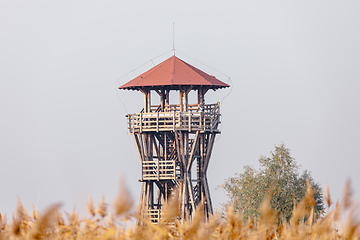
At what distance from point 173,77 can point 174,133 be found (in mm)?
2724

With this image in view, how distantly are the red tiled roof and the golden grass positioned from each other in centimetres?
2912

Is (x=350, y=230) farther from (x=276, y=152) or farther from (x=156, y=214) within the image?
(x=276, y=152)

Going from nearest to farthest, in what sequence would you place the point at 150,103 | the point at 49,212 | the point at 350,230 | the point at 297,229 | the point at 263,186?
the point at 49,212
the point at 350,230
the point at 297,229
the point at 150,103
the point at 263,186

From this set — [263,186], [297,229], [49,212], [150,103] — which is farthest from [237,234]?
[263,186]

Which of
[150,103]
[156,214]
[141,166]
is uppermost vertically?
[150,103]

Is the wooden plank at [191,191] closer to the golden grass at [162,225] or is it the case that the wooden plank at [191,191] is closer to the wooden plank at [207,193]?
the wooden plank at [207,193]

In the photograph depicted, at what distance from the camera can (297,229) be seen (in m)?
7.52

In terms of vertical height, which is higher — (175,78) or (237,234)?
(175,78)

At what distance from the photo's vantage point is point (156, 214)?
36219mm

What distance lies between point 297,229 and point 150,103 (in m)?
31.3

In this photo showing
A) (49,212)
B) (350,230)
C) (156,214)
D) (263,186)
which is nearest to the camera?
(49,212)

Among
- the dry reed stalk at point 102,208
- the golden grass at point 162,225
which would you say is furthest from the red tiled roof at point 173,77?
the dry reed stalk at point 102,208

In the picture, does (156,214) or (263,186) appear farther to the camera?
(263,186)

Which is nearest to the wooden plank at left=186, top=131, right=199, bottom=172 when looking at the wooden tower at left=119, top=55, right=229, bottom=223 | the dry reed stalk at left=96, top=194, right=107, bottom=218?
the wooden tower at left=119, top=55, right=229, bottom=223
